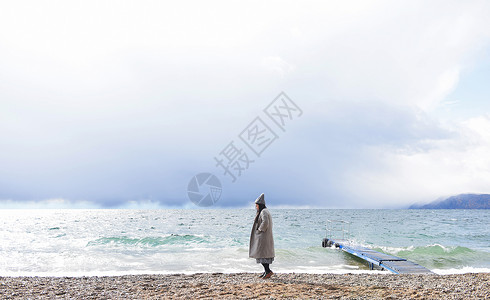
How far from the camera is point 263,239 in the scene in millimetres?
8945

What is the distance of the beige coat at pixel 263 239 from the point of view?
8852mm

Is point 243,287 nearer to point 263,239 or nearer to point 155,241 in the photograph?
point 263,239

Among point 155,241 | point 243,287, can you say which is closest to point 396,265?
point 243,287

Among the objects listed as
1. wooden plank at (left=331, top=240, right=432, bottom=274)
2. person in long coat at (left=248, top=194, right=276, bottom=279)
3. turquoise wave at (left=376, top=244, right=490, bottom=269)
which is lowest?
turquoise wave at (left=376, top=244, right=490, bottom=269)

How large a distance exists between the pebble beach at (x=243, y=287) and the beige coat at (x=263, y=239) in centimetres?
69

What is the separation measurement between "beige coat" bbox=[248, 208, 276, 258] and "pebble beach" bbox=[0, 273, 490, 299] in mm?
692

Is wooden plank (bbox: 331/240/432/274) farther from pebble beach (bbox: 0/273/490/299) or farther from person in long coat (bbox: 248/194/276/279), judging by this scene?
person in long coat (bbox: 248/194/276/279)

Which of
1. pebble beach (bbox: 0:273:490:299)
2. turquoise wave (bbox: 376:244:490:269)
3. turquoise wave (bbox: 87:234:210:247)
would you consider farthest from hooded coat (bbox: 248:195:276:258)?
turquoise wave (bbox: 87:234:210:247)

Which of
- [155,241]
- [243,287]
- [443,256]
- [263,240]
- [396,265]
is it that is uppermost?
[263,240]

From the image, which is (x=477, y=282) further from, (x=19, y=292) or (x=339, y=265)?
(x=19, y=292)

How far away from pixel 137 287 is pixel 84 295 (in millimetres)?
1209

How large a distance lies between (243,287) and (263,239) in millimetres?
1513

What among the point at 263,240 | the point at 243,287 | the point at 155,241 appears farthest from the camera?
the point at 155,241

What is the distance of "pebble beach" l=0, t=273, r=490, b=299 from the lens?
23.1ft
